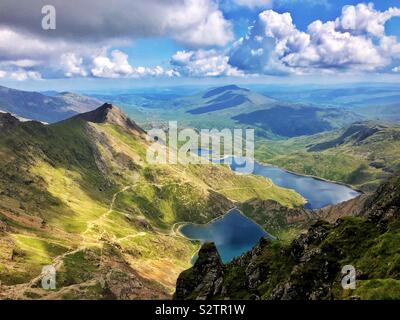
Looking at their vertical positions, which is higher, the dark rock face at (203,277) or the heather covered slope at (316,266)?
the heather covered slope at (316,266)

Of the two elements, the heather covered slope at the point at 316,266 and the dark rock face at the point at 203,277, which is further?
the dark rock face at the point at 203,277

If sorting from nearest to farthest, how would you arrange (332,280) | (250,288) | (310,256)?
(332,280) < (310,256) < (250,288)

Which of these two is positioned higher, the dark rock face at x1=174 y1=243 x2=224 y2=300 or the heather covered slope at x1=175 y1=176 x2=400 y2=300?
the heather covered slope at x1=175 y1=176 x2=400 y2=300

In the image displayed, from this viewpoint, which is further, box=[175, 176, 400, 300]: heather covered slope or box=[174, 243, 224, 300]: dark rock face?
box=[174, 243, 224, 300]: dark rock face

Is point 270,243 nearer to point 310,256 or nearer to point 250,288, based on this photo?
point 250,288

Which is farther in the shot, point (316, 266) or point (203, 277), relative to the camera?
point (203, 277)
